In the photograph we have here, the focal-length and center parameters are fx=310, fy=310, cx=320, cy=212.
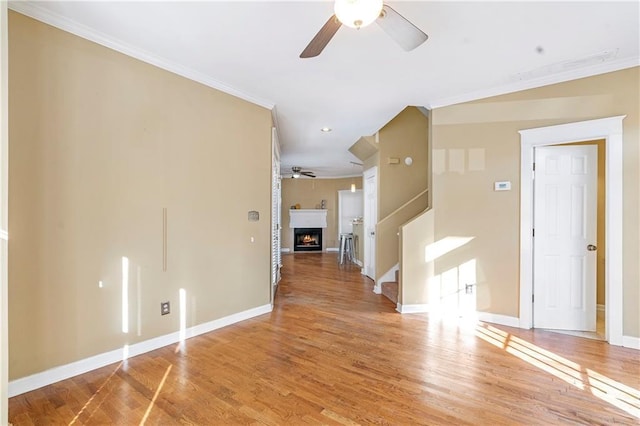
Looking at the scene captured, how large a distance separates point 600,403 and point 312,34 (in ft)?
11.1

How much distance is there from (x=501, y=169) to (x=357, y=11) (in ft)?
9.13

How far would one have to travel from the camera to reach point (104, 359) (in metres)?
2.59

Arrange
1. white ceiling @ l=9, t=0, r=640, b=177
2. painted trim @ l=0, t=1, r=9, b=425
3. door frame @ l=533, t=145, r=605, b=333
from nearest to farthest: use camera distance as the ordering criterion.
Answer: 1. painted trim @ l=0, t=1, r=9, b=425
2. white ceiling @ l=9, t=0, r=640, b=177
3. door frame @ l=533, t=145, r=605, b=333

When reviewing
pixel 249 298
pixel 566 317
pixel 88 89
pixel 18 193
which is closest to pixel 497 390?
pixel 566 317

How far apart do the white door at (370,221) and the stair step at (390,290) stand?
1.04 metres

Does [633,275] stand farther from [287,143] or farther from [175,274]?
[287,143]

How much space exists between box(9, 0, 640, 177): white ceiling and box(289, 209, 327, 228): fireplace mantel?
22.5 ft

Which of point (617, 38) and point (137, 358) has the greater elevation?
point (617, 38)

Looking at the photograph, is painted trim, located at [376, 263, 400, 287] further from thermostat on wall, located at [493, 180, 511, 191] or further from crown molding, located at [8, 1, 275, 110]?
crown molding, located at [8, 1, 275, 110]

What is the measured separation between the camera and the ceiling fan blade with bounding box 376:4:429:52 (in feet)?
6.05

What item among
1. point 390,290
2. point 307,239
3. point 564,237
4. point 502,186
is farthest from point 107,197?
point 307,239

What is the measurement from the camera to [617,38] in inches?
102

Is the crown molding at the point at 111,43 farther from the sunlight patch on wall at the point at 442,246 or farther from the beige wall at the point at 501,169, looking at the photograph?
the sunlight patch on wall at the point at 442,246

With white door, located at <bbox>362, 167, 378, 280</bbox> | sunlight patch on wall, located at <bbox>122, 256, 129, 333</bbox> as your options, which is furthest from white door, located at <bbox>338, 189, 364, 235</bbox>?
sunlight patch on wall, located at <bbox>122, 256, 129, 333</bbox>
